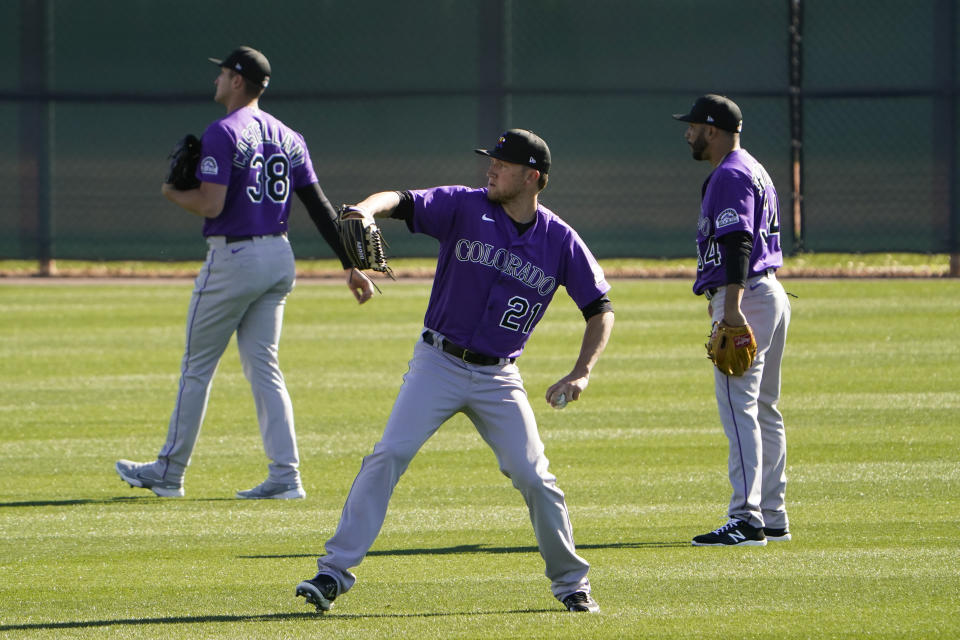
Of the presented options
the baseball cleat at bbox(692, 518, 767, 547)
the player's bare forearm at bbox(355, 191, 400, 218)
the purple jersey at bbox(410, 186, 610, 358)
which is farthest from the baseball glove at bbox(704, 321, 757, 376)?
the player's bare forearm at bbox(355, 191, 400, 218)

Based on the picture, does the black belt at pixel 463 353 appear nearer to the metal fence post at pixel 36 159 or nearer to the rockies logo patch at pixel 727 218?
the rockies logo patch at pixel 727 218

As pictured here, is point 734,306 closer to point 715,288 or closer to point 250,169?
point 715,288

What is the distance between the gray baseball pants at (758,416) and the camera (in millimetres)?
6320

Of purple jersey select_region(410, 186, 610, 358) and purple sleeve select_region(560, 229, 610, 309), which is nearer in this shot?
purple jersey select_region(410, 186, 610, 358)

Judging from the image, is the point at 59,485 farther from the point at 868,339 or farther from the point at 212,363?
the point at 868,339

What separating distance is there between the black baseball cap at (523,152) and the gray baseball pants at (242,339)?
7.03ft

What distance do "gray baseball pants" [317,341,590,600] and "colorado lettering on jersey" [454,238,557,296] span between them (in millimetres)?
341

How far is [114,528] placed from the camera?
6504 millimetres

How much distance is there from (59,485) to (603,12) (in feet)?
37.1

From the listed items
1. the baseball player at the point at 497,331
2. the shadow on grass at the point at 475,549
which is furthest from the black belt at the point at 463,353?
the shadow on grass at the point at 475,549

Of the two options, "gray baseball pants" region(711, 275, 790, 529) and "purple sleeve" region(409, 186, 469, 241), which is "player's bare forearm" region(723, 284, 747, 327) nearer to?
"gray baseball pants" region(711, 275, 790, 529)

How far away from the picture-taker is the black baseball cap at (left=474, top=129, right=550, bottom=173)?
209 inches

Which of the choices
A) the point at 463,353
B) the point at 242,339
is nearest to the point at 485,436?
the point at 463,353

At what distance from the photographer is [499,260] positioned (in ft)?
17.5
